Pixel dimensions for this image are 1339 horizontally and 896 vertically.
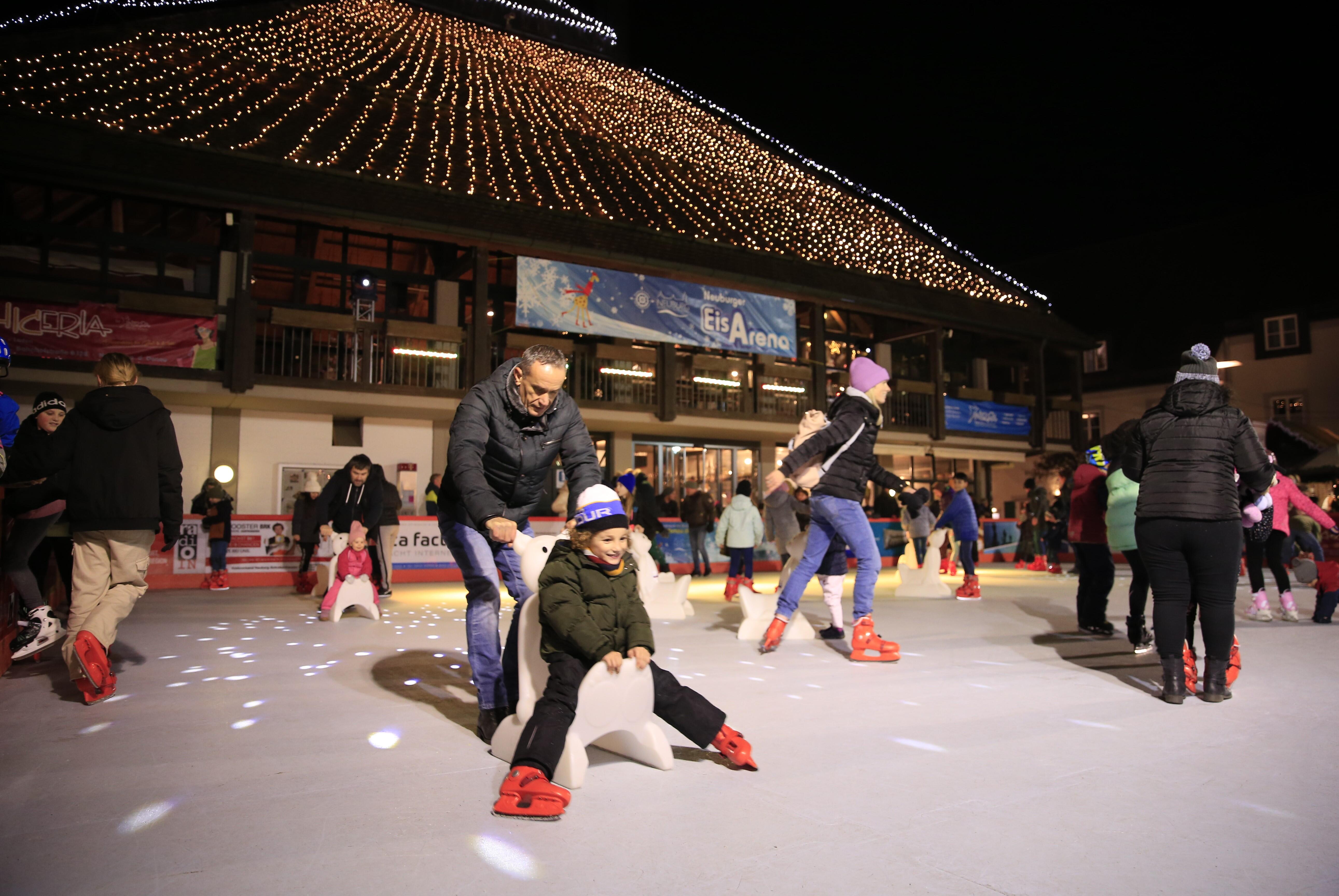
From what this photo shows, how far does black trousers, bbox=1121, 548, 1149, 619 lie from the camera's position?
575cm

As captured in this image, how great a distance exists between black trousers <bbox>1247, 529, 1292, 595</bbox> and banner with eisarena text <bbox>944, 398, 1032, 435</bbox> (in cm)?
1619

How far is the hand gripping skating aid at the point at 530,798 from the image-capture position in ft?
8.20

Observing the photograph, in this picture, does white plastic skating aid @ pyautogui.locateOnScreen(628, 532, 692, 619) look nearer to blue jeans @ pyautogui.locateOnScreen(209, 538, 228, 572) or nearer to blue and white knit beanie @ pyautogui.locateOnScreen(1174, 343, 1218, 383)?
blue and white knit beanie @ pyautogui.locateOnScreen(1174, 343, 1218, 383)

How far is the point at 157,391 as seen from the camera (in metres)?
14.7

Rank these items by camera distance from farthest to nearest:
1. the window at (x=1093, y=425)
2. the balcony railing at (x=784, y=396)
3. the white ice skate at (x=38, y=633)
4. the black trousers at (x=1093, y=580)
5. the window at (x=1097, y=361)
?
the window at (x=1097, y=361) < the window at (x=1093, y=425) < the balcony railing at (x=784, y=396) < the black trousers at (x=1093, y=580) < the white ice skate at (x=38, y=633)

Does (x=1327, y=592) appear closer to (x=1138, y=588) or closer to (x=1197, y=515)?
(x=1138, y=588)

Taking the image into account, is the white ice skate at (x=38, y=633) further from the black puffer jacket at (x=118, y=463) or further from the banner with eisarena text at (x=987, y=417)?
the banner with eisarena text at (x=987, y=417)

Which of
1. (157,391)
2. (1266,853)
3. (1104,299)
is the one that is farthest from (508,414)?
(1104,299)

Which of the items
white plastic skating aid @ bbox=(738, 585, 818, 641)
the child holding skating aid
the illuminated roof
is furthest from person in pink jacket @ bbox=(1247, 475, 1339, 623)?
the illuminated roof

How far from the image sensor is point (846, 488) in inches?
225

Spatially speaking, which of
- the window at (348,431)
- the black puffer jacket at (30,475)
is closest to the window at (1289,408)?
the window at (348,431)

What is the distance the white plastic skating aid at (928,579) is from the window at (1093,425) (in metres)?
24.7

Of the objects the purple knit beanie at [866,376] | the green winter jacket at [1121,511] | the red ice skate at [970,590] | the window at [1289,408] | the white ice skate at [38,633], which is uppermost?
the window at [1289,408]

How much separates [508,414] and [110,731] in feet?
6.85
